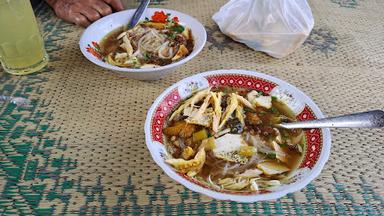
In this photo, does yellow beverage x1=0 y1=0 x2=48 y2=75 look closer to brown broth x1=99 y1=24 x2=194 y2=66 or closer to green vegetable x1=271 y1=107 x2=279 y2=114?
brown broth x1=99 y1=24 x2=194 y2=66

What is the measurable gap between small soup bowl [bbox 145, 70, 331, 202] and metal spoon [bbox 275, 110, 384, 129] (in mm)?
17

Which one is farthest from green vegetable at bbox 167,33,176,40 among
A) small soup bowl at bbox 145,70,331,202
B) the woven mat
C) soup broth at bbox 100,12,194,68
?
small soup bowl at bbox 145,70,331,202

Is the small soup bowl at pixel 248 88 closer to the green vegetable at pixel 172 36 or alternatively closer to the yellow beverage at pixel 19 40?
the green vegetable at pixel 172 36

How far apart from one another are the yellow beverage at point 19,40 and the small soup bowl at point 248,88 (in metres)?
0.52

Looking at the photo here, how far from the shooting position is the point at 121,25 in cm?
124

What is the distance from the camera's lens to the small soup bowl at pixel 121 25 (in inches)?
36.5

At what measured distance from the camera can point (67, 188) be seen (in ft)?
2.35

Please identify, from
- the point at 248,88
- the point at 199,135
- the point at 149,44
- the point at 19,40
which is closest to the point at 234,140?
the point at 199,135

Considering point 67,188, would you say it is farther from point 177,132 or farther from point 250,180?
point 250,180

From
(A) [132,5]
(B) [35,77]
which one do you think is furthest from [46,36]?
(A) [132,5]

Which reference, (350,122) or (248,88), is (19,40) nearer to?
(248,88)

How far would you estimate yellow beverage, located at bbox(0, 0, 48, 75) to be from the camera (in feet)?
3.14

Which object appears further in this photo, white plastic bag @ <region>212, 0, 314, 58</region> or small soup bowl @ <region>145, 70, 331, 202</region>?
white plastic bag @ <region>212, 0, 314, 58</region>

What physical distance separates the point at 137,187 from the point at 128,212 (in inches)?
2.6
